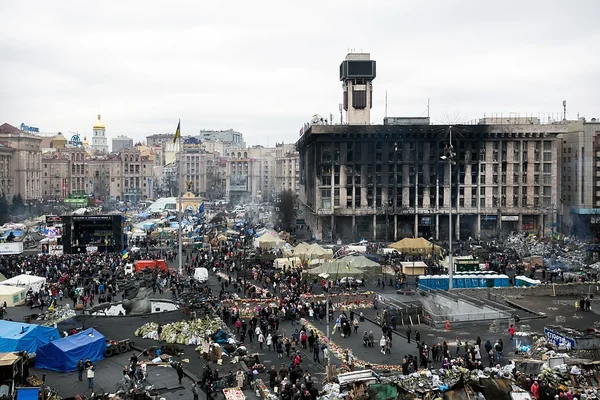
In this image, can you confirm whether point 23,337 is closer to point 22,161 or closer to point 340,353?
point 340,353

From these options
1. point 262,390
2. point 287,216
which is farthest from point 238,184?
point 262,390

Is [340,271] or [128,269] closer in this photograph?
[340,271]

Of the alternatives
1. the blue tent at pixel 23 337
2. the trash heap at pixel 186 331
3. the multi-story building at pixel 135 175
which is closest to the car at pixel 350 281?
the trash heap at pixel 186 331

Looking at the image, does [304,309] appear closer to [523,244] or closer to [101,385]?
[101,385]

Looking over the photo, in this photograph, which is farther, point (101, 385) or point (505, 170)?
point (505, 170)

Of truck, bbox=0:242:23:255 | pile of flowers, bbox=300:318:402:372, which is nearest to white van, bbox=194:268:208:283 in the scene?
pile of flowers, bbox=300:318:402:372

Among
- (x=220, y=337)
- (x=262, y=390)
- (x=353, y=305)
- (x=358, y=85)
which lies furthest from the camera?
(x=358, y=85)

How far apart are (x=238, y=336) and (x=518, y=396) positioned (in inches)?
637

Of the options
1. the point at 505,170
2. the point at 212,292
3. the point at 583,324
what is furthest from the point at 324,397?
the point at 505,170

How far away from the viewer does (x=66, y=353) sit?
27.2m

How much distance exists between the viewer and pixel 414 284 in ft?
160

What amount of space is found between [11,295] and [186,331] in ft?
50.4

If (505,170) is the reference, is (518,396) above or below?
below

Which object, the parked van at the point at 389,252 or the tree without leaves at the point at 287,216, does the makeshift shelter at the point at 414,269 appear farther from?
the tree without leaves at the point at 287,216
